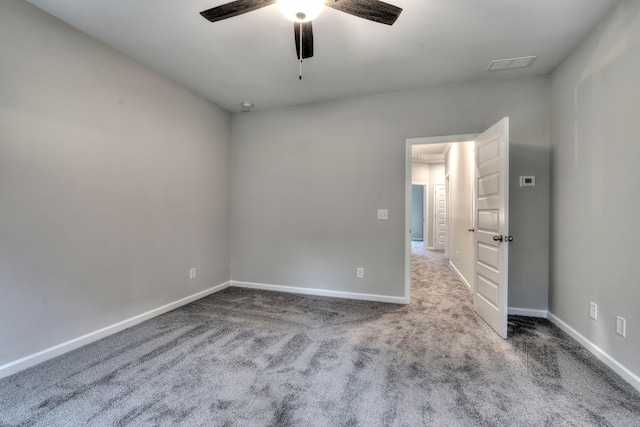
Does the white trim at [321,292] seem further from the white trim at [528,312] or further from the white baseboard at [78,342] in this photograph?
the white trim at [528,312]

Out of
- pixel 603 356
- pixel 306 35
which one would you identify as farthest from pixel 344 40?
pixel 603 356

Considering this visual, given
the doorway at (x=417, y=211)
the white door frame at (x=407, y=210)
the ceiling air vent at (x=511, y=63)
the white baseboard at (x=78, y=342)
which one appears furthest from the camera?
the doorway at (x=417, y=211)

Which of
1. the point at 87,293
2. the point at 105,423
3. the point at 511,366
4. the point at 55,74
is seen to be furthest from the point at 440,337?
the point at 55,74

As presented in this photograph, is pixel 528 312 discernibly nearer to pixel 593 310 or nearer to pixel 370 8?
pixel 593 310

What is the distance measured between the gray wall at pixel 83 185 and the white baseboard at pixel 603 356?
3.91 m

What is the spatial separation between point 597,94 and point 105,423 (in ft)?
12.8

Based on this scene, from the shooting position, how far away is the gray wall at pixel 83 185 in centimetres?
189

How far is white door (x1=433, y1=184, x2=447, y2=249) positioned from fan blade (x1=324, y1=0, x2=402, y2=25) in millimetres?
7092

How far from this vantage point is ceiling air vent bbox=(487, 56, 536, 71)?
8.52ft

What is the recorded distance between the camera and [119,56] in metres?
2.54

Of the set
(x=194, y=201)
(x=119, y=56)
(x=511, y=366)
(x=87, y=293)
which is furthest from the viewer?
(x=194, y=201)

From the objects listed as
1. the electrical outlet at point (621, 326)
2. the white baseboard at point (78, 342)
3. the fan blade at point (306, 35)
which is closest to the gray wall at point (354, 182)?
the electrical outlet at point (621, 326)

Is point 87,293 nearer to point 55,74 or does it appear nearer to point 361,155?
point 55,74

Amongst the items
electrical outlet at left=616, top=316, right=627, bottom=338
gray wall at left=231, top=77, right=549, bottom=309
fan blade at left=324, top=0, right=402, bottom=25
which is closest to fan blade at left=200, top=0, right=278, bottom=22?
fan blade at left=324, top=0, right=402, bottom=25
